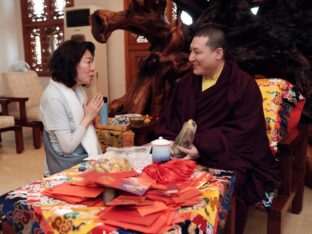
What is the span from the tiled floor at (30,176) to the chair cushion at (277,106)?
55 centimetres

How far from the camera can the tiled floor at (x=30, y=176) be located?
212 cm

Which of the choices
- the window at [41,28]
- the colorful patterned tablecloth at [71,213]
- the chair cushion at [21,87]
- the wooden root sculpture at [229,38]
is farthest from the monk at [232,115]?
the window at [41,28]

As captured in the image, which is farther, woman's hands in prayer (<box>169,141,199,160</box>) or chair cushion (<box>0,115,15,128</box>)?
chair cushion (<box>0,115,15,128</box>)

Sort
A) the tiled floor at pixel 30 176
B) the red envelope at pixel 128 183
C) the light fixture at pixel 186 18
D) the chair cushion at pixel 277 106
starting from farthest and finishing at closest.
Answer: the light fixture at pixel 186 18
the tiled floor at pixel 30 176
the chair cushion at pixel 277 106
the red envelope at pixel 128 183

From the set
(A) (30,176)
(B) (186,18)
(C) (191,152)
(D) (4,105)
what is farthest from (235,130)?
(D) (4,105)

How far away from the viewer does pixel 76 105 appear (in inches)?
68.2

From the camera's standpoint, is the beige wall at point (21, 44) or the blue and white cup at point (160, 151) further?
the beige wall at point (21, 44)

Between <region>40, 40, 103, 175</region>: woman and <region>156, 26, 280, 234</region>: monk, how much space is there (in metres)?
0.53

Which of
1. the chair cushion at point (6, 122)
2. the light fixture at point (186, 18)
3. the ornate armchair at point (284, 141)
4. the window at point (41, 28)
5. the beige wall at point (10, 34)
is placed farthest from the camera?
the beige wall at point (10, 34)

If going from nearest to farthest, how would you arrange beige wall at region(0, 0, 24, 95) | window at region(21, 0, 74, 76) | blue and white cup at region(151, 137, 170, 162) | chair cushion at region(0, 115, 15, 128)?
blue and white cup at region(151, 137, 170, 162)
chair cushion at region(0, 115, 15, 128)
window at region(21, 0, 74, 76)
beige wall at region(0, 0, 24, 95)

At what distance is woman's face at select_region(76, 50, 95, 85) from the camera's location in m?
1.75

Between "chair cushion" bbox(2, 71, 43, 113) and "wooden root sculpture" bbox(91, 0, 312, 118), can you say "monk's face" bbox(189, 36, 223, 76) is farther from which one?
"chair cushion" bbox(2, 71, 43, 113)

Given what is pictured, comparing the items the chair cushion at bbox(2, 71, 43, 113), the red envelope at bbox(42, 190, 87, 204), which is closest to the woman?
the red envelope at bbox(42, 190, 87, 204)

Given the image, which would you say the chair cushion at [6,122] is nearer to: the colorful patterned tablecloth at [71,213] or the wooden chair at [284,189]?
the colorful patterned tablecloth at [71,213]
